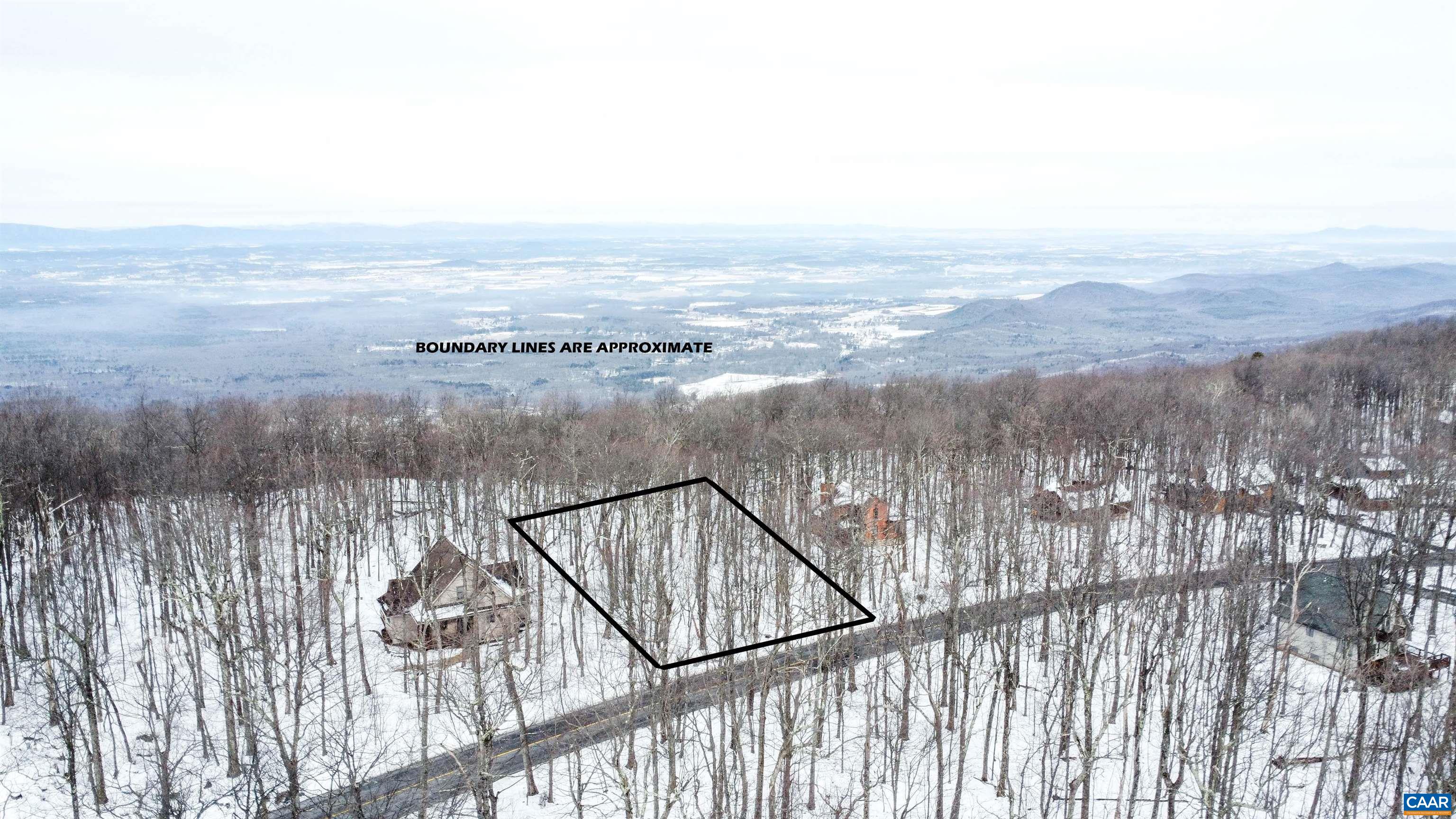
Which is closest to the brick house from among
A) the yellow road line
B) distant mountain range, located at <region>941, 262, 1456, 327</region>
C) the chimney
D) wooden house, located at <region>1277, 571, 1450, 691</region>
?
the chimney

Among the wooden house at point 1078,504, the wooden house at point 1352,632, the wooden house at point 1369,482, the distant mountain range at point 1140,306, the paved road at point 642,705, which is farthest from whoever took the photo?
the distant mountain range at point 1140,306

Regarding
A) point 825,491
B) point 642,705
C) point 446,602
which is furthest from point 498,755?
point 825,491

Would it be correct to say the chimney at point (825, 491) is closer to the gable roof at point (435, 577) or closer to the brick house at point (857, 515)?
the brick house at point (857, 515)

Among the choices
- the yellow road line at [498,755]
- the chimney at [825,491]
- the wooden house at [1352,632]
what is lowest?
the yellow road line at [498,755]

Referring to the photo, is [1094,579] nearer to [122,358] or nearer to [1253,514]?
[1253,514]

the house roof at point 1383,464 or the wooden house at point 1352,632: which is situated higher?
the house roof at point 1383,464

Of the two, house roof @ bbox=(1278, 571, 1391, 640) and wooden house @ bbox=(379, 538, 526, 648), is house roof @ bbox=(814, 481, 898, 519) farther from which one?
house roof @ bbox=(1278, 571, 1391, 640)

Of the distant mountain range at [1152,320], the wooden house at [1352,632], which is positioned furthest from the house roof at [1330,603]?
the distant mountain range at [1152,320]
